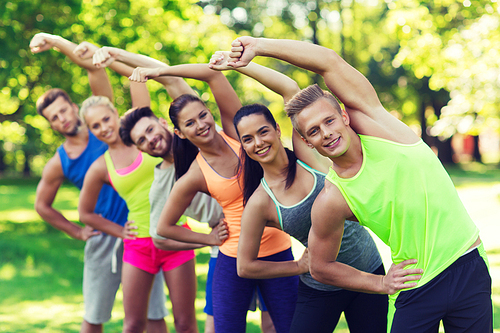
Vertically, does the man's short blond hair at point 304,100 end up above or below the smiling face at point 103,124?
above

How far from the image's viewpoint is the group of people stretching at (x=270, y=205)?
2.27 m

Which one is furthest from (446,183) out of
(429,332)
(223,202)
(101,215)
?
(101,215)

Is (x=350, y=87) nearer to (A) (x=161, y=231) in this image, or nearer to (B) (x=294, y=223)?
(B) (x=294, y=223)

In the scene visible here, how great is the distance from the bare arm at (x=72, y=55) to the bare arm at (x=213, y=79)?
133 cm

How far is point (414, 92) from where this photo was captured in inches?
1171

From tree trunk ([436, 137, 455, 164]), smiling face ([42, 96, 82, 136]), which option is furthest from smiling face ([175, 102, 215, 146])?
tree trunk ([436, 137, 455, 164])

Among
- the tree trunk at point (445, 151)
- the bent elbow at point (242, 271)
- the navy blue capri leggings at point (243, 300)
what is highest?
the bent elbow at point (242, 271)

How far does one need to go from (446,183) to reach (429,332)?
0.72 metres

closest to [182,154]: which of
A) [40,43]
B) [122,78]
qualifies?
[40,43]

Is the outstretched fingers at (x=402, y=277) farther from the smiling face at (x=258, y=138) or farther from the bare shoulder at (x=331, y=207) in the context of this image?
the smiling face at (x=258, y=138)

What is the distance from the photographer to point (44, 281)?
8.30 metres

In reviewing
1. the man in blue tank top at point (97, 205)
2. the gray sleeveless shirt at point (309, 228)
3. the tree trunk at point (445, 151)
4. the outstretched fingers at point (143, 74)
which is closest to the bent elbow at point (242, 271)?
the gray sleeveless shirt at point (309, 228)

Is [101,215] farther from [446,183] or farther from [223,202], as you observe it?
[446,183]

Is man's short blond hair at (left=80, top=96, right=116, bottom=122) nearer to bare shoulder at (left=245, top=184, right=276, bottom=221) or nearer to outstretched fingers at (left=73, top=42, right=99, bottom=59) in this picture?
outstretched fingers at (left=73, top=42, right=99, bottom=59)
